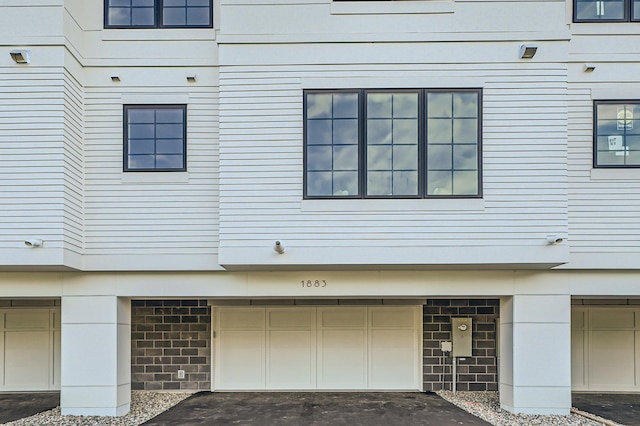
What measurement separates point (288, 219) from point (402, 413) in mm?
3459

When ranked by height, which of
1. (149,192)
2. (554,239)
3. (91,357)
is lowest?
(91,357)

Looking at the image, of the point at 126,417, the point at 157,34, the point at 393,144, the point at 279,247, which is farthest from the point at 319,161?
the point at 126,417

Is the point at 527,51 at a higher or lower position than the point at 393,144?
higher

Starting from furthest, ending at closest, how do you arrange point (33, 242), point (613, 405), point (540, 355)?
point (613, 405)
point (540, 355)
point (33, 242)

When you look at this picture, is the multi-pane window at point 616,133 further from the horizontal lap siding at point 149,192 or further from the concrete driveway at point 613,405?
the horizontal lap siding at point 149,192

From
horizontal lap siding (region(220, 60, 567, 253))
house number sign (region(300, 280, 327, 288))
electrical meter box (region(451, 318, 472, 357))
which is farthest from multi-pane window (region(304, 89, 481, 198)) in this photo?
electrical meter box (region(451, 318, 472, 357))

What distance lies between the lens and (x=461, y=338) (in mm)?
8664

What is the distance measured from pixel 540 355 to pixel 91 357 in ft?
20.5

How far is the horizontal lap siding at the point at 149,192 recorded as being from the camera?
6.86m

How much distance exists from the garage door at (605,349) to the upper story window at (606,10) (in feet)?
16.0

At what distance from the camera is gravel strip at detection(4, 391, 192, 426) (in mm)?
6590

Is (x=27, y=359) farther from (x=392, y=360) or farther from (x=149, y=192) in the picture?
(x=392, y=360)

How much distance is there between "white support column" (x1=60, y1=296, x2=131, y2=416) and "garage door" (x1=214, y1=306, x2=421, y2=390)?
7.29ft

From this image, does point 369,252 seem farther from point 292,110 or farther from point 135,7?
point 135,7
